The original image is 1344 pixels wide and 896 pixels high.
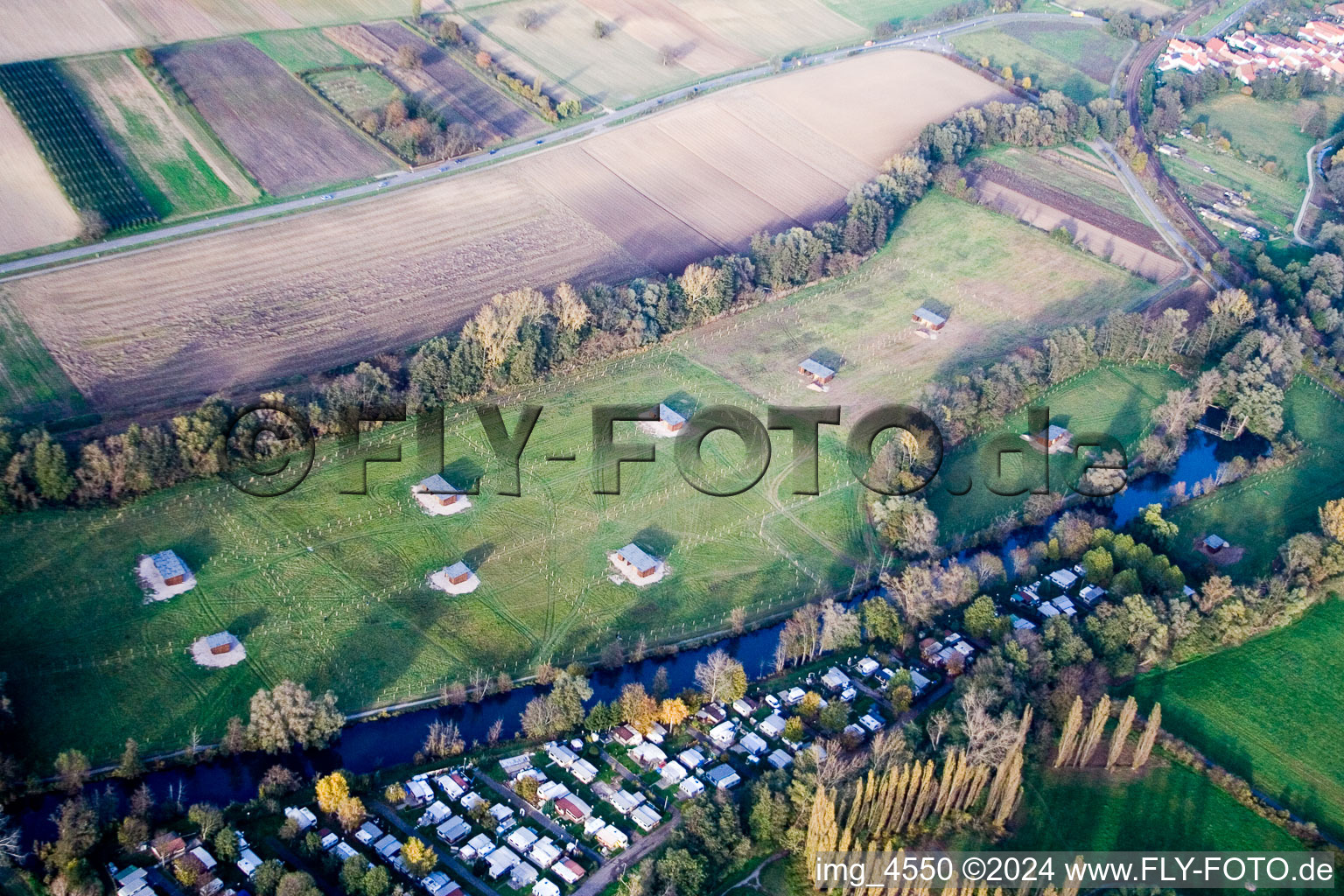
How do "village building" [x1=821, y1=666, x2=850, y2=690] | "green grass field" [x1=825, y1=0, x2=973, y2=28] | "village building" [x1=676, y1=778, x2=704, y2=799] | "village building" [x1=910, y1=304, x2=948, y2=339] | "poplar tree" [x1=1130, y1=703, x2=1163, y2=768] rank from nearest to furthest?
1. "village building" [x1=676, y1=778, x2=704, y2=799]
2. "poplar tree" [x1=1130, y1=703, x2=1163, y2=768]
3. "village building" [x1=821, y1=666, x2=850, y2=690]
4. "village building" [x1=910, y1=304, x2=948, y2=339]
5. "green grass field" [x1=825, y1=0, x2=973, y2=28]

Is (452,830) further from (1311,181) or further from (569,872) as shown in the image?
(1311,181)

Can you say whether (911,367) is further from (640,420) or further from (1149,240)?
(1149,240)

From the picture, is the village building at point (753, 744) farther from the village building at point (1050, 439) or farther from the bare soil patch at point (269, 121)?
the bare soil patch at point (269, 121)

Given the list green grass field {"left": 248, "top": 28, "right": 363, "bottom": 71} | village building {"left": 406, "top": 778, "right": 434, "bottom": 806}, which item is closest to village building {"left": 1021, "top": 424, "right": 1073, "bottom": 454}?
village building {"left": 406, "top": 778, "right": 434, "bottom": 806}

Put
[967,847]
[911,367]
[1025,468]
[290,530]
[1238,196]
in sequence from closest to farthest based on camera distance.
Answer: [967,847] < [290,530] < [1025,468] < [911,367] < [1238,196]

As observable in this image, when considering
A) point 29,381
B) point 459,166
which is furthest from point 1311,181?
point 29,381

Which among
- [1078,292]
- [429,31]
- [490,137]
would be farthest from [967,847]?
[429,31]

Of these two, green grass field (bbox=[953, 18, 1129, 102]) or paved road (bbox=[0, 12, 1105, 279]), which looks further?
green grass field (bbox=[953, 18, 1129, 102])

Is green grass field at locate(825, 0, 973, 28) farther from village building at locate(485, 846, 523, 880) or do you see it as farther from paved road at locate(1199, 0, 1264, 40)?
village building at locate(485, 846, 523, 880)
